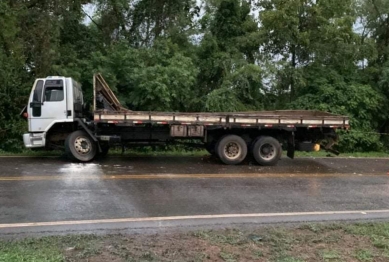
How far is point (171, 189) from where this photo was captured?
951 centimetres

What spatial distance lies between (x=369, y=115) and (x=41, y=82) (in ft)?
45.9

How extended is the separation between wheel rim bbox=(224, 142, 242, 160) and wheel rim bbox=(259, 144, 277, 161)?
0.68 meters

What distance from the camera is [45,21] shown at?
16.5m

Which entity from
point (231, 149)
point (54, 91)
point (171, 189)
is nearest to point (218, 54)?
point (231, 149)

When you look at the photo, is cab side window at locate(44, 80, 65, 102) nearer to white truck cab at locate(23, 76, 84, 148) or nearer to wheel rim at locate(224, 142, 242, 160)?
white truck cab at locate(23, 76, 84, 148)

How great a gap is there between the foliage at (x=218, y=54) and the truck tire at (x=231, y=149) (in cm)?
360

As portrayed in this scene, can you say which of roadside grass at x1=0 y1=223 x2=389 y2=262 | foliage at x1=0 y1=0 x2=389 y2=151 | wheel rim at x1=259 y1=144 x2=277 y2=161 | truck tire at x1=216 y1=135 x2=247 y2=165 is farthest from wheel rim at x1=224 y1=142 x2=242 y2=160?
roadside grass at x1=0 y1=223 x2=389 y2=262

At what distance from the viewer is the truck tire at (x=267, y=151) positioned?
13.5 metres

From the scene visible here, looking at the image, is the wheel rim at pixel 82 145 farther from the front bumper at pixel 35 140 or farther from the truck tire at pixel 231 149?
the truck tire at pixel 231 149

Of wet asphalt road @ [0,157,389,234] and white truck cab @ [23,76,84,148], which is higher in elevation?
white truck cab @ [23,76,84,148]

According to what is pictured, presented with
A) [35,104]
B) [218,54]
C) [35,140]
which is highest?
[218,54]

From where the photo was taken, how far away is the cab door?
510 inches

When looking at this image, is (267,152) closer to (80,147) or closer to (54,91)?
(80,147)

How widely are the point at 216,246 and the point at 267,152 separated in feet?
27.0
